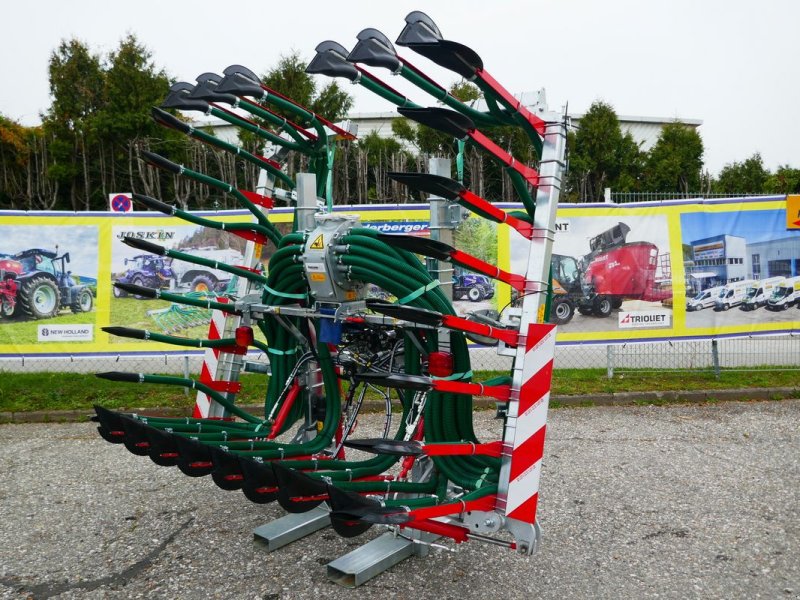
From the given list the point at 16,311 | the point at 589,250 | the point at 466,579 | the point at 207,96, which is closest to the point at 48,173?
the point at 16,311

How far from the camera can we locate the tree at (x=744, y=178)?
2723 cm

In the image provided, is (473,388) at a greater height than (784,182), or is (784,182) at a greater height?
(784,182)

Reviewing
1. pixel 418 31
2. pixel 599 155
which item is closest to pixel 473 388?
pixel 418 31

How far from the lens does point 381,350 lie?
411cm

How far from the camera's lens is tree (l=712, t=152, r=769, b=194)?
89.4 ft

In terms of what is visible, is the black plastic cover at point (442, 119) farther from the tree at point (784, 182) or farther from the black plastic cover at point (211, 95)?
the tree at point (784, 182)

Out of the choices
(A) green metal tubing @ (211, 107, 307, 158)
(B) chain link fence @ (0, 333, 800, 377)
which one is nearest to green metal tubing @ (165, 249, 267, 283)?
(A) green metal tubing @ (211, 107, 307, 158)

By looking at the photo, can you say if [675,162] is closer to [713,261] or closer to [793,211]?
[793,211]

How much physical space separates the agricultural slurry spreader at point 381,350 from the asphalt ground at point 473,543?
0.25 metres

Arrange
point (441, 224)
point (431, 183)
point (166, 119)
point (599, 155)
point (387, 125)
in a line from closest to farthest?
point (431, 183)
point (441, 224)
point (166, 119)
point (599, 155)
point (387, 125)

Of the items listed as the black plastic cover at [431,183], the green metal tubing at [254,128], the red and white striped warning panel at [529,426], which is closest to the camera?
the black plastic cover at [431,183]

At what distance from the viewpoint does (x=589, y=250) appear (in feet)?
30.2

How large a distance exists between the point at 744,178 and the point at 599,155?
7.14 m

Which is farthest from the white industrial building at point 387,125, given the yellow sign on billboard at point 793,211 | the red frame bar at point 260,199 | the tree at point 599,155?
the red frame bar at point 260,199
